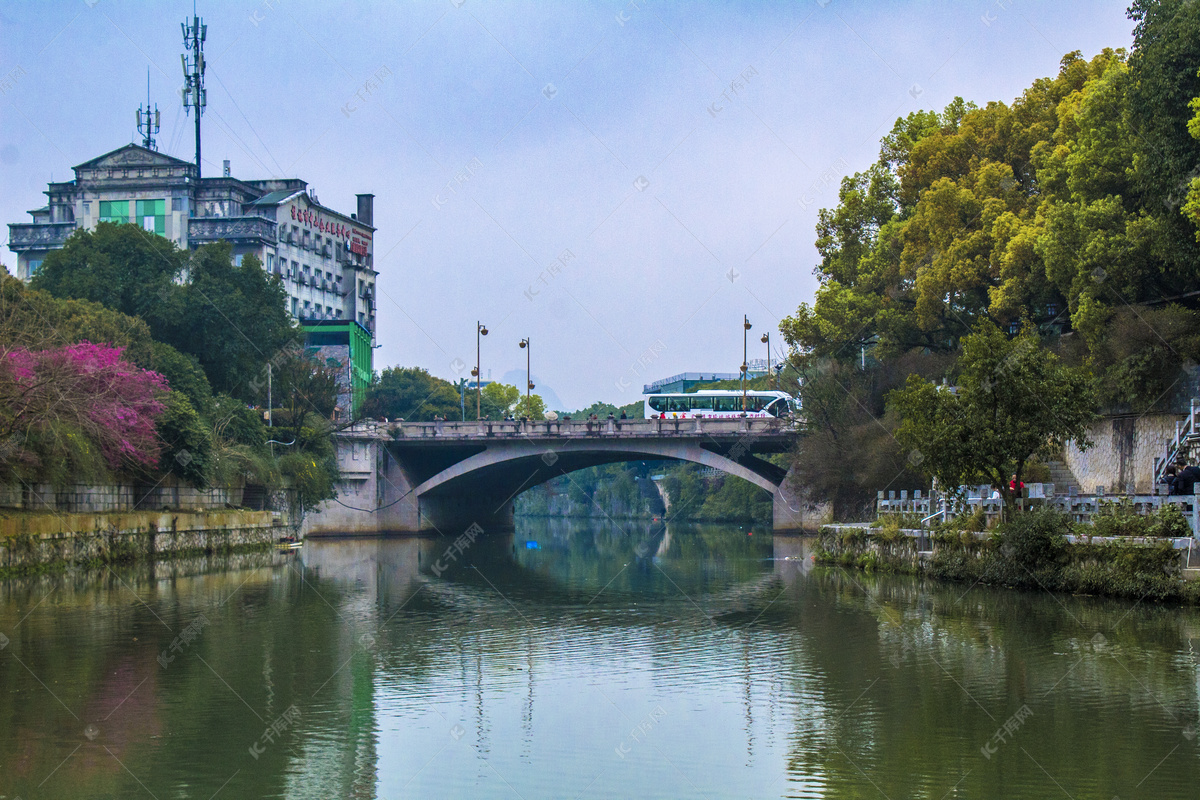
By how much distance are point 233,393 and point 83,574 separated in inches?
1039

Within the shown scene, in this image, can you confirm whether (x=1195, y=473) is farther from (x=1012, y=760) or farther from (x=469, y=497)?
(x=469, y=497)

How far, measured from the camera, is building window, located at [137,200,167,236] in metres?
81.8

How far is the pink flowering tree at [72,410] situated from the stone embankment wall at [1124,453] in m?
26.7

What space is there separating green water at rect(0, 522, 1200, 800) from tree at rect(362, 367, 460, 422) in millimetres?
65499

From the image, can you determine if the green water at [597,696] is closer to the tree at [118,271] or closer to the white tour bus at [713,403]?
the tree at [118,271]

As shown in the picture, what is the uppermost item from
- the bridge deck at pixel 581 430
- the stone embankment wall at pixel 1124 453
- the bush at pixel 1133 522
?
the bridge deck at pixel 581 430

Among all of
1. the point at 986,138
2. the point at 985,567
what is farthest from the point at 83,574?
the point at 986,138

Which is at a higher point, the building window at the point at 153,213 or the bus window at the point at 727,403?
the building window at the point at 153,213

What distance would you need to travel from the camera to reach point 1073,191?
34625mm

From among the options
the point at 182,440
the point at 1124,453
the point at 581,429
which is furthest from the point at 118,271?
the point at 1124,453

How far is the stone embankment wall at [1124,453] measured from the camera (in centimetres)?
3425

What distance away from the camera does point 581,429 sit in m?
64.4

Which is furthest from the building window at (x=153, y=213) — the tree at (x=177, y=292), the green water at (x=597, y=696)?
the green water at (x=597, y=696)

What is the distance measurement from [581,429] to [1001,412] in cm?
3899
